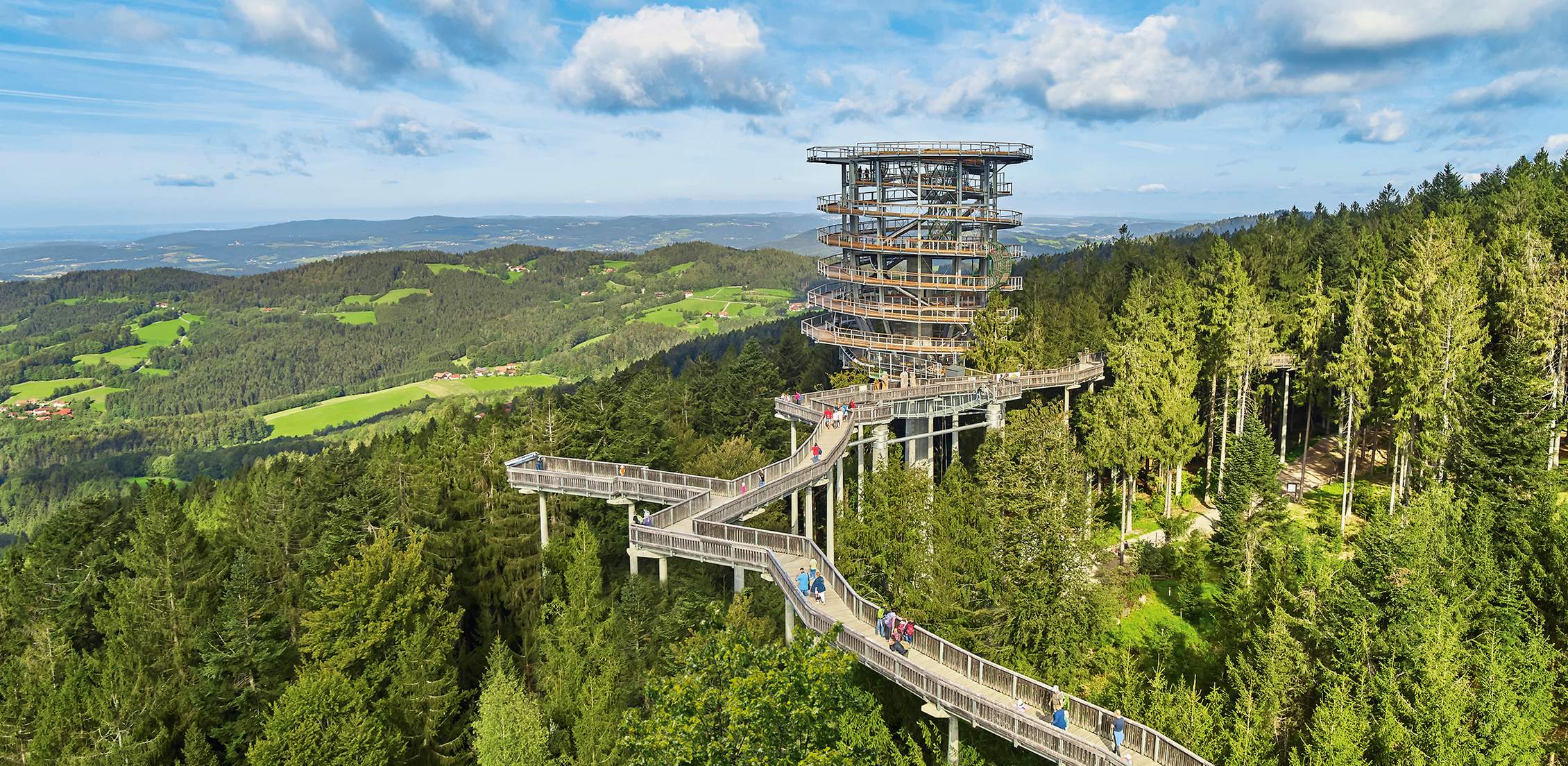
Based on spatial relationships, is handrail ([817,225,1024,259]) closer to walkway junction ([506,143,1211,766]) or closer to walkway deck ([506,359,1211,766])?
walkway junction ([506,143,1211,766])

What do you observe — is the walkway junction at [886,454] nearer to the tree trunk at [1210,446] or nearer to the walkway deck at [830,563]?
the walkway deck at [830,563]

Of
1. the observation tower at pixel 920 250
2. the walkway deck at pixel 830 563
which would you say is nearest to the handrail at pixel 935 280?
the observation tower at pixel 920 250

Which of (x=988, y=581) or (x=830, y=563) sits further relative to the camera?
(x=830, y=563)

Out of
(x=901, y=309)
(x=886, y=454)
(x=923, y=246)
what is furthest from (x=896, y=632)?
(x=923, y=246)

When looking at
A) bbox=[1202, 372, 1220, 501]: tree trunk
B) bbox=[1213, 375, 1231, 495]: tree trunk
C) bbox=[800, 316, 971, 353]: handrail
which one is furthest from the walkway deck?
bbox=[800, 316, 971, 353]: handrail

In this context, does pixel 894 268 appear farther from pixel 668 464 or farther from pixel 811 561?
pixel 811 561

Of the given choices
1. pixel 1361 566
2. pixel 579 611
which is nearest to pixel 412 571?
pixel 579 611

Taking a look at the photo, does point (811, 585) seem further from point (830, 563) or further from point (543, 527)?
point (543, 527)
